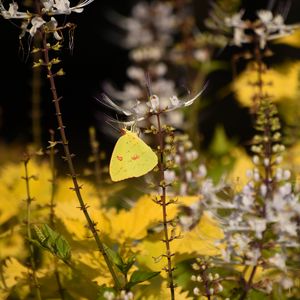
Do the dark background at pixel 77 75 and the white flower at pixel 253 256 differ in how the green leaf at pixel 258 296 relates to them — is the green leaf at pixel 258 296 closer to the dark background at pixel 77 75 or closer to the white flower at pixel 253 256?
the white flower at pixel 253 256

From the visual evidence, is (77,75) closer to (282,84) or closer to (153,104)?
(282,84)

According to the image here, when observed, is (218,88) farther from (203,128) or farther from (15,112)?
(15,112)

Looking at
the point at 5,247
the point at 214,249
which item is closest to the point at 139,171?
the point at 214,249

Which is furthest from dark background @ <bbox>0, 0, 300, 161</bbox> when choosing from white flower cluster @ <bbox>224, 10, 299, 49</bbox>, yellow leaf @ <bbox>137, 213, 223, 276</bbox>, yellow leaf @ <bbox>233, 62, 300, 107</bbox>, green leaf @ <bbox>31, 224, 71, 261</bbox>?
green leaf @ <bbox>31, 224, 71, 261</bbox>

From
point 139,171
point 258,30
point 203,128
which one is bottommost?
point 203,128

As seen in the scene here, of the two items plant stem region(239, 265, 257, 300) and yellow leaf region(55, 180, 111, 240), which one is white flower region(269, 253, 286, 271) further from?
yellow leaf region(55, 180, 111, 240)

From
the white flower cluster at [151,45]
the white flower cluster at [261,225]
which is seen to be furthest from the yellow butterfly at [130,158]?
the white flower cluster at [151,45]

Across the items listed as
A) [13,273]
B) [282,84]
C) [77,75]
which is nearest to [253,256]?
[13,273]

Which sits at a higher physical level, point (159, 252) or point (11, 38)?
point (11, 38)

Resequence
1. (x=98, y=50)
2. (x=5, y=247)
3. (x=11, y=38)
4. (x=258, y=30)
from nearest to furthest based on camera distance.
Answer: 1. (x=258, y=30)
2. (x=5, y=247)
3. (x=11, y=38)
4. (x=98, y=50)
